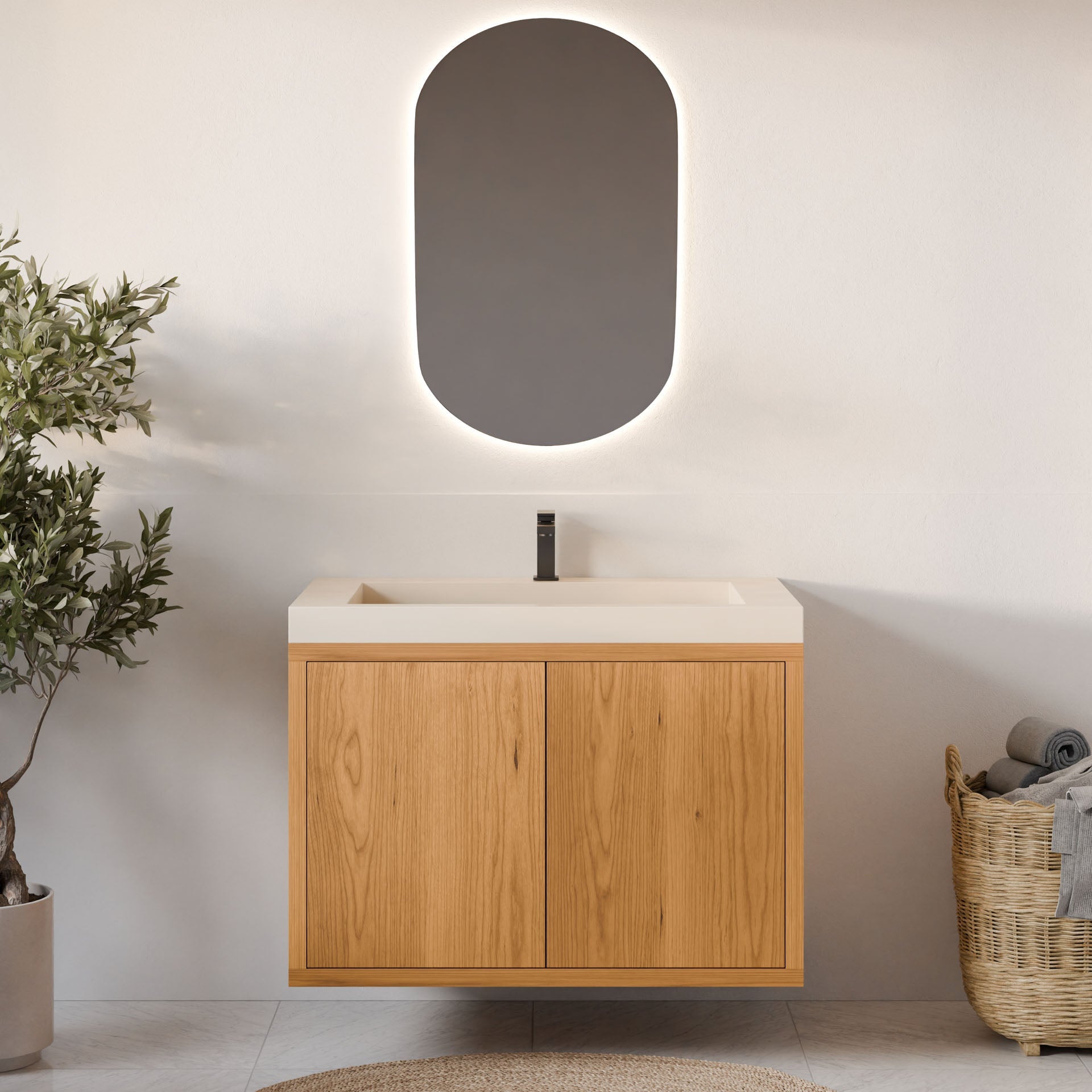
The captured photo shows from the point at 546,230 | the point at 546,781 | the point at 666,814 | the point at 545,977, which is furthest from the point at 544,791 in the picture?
the point at 546,230

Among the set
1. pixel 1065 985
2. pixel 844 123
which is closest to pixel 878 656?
pixel 1065 985

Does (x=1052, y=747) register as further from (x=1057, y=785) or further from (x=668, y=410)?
(x=668, y=410)

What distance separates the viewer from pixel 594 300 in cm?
273

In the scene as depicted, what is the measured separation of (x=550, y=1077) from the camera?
2.31m

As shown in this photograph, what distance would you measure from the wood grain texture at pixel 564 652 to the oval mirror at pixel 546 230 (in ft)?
2.21

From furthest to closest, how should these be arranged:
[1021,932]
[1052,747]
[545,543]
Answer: [545,543] < [1052,747] < [1021,932]

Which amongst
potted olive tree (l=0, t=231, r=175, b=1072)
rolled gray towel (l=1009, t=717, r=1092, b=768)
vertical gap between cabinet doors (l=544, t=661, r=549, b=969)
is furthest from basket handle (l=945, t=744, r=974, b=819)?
potted olive tree (l=0, t=231, r=175, b=1072)

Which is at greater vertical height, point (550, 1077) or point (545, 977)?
point (545, 977)

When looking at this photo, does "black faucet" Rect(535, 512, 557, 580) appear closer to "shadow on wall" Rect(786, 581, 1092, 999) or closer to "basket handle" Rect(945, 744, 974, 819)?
"shadow on wall" Rect(786, 581, 1092, 999)

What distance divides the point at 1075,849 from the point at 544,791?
3.55 ft

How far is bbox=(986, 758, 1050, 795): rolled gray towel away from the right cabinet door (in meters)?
0.61

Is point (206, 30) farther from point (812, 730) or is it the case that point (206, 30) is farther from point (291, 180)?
point (812, 730)

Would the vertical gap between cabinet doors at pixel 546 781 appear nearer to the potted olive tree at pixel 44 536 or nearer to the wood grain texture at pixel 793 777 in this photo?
→ the wood grain texture at pixel 793 777

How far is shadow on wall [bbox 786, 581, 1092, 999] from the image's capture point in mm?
2746
